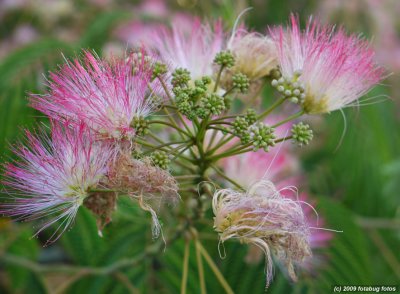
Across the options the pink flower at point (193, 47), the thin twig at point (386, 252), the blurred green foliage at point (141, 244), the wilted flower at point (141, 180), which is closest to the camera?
the wilted flower at point (141, 180)

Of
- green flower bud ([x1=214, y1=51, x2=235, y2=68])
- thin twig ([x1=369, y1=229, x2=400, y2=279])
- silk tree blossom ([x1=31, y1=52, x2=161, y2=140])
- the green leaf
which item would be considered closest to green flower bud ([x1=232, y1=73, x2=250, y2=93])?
green flower bud ([x1=214, y1=51, x2=235, y2=68])

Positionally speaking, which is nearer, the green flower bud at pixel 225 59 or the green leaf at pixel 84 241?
the green flower bud at pixel 225 59

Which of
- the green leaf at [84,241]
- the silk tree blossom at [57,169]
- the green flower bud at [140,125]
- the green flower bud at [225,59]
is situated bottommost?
the green leaf at [84,241]

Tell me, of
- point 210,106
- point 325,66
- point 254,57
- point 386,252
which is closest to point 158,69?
point 210,106

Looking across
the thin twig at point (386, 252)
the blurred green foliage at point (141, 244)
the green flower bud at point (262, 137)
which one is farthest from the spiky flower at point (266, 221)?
the thin twig at point (386, 252)

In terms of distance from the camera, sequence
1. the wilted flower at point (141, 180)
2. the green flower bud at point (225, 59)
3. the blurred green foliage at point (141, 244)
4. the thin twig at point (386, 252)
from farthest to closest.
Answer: the thin twig at point (386, 252), the blurred green foliage at point (141, 244), the green flower bud at point (225, 59), the wilted flower at point (141, 180)

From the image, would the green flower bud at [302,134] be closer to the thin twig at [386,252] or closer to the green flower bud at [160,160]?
the green flower bud at [160,160]

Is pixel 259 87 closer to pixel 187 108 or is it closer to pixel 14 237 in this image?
pixel 187 108
